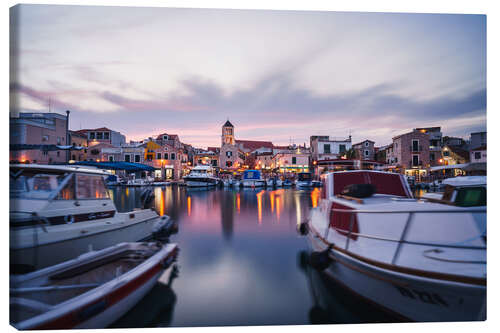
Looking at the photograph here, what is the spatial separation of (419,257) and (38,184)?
16.3 ft

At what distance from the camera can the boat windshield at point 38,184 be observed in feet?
9.65

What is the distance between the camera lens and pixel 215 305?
9.13ft

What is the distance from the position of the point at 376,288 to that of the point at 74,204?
4.34 metres

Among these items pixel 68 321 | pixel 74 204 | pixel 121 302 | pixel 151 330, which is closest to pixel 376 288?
pixel 151 330

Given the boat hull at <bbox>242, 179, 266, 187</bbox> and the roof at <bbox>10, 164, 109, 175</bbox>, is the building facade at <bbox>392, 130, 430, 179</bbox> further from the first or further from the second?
the boat hull at <bbox>242, 179, 266, 187</bbox>

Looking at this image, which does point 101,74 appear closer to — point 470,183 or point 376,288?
point 376,288

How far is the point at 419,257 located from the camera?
82.2 inches

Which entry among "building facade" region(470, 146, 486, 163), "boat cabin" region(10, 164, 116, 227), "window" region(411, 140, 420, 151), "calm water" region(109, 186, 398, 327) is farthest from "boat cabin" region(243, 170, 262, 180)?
"building facade" region(470, 146, 486, 163)

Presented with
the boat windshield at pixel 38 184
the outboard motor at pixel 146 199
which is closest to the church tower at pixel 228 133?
the outboard motor at pixel 146 199

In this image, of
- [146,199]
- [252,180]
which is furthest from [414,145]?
[252,180]

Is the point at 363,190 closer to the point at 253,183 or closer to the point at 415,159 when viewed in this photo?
the point at 415,159

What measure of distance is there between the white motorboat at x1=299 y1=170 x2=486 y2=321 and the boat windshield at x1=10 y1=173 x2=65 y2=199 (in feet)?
13.0

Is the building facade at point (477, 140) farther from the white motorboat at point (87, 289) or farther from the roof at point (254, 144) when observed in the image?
the roof at point (254, 144)

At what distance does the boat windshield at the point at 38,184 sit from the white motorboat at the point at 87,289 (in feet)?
3.65
